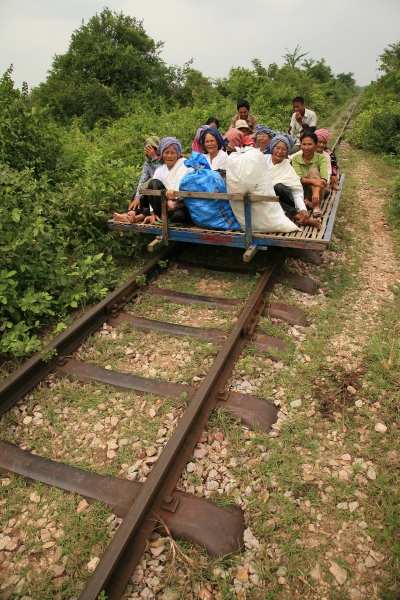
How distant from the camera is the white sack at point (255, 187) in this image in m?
4.41

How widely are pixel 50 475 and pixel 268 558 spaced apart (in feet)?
4.71

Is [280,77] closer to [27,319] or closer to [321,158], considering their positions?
[321,158]

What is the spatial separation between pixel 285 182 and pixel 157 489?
4.01 metres

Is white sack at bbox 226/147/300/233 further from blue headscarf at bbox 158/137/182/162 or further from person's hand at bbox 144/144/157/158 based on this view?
person's hand at bbox 144/144/157/158

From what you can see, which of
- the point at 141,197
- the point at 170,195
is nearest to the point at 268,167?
the point at 170,195

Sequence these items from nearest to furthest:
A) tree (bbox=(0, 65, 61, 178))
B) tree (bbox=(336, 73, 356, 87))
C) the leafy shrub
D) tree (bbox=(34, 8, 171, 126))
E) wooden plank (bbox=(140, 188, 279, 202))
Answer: the leafy shrub < wooden plank (bbox=(140, 188, 279, 202)) < tree (bbox=(0, 65, 61, 178)) < tree (bbox=(34, 8, 171, 126)) < tree (bbox=(336, 73, 356, 87))

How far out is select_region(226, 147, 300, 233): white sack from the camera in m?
4.41

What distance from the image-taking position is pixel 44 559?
2262mm

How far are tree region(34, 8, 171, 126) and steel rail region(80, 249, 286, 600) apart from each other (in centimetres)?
1605

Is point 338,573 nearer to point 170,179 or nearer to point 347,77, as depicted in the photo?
point 170,179

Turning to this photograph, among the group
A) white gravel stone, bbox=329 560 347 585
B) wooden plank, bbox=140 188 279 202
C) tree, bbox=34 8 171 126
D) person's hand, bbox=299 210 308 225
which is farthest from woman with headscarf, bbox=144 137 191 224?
tree, bbox=34 8 171 126

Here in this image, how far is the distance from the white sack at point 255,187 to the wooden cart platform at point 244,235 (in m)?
0.12

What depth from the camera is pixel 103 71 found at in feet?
62.6

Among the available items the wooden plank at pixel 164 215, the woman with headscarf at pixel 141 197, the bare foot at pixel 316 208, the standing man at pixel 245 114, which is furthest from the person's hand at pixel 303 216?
the standing man at pixel 245 114
